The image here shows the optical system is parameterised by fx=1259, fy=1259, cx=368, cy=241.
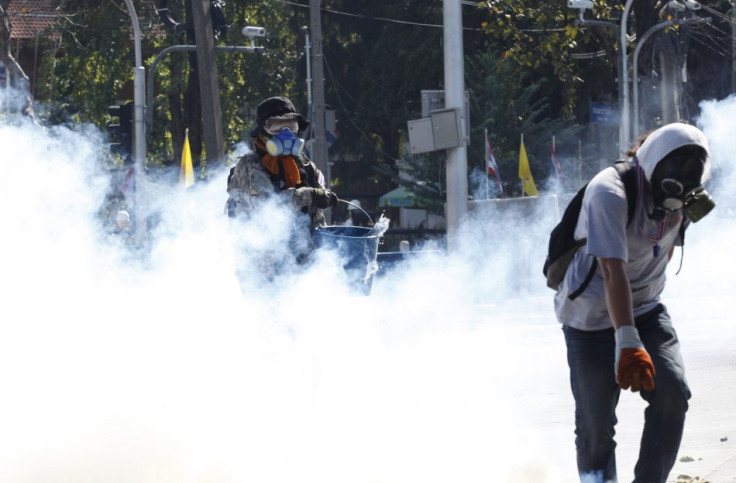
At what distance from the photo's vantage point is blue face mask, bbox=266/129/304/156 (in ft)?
20.0

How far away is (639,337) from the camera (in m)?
4.16

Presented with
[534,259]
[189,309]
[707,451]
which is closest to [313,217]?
[189,309]

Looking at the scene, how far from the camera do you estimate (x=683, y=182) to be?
393 cm

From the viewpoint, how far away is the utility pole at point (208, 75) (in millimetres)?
16719

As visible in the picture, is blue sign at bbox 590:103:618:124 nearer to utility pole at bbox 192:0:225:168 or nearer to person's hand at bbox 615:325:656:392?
utility pole at bbox 192:0:225:168

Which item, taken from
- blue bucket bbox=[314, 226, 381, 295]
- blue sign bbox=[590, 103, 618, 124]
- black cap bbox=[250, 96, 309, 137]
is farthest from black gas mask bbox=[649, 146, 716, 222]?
blue sign bbox=[590, 103, 618, 124]

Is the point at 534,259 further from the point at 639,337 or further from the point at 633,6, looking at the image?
the point at 639,337

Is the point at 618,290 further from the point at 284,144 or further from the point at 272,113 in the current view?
the point at 272,113

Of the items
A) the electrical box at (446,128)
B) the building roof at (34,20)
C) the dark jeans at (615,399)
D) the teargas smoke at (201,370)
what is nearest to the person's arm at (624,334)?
the dark jeans at (615,399)

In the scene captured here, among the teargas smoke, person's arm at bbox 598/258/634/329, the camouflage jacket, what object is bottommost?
the teargas smoke

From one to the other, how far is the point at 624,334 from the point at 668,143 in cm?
61

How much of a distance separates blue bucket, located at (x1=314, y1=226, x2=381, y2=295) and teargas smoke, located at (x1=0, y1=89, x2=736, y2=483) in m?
0.07

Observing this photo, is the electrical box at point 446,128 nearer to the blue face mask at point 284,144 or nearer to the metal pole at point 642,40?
the metal pole at point 642,40

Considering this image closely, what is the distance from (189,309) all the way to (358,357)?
0.95 meters
